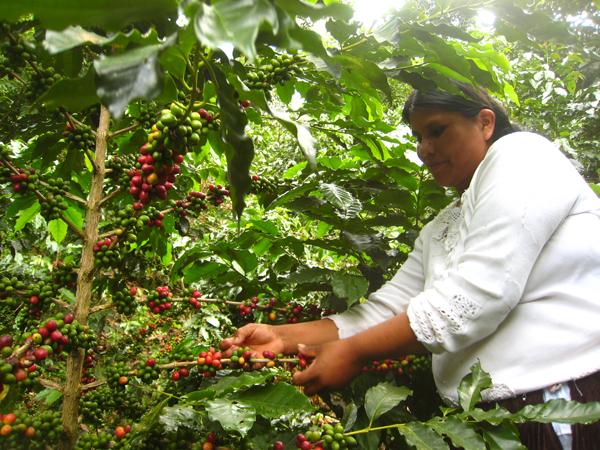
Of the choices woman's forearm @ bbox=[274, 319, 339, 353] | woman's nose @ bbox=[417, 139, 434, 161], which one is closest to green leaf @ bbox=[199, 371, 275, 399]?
woman's forearm @ bbox=[274, 319, 339, 353]

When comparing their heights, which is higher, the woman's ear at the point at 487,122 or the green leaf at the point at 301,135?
the green leaf at the point at 301,135

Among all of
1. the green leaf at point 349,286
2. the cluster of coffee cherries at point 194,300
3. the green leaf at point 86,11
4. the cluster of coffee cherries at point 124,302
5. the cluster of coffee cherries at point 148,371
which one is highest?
the green leaf at point 86,11

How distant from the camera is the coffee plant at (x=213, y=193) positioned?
0.69 metres

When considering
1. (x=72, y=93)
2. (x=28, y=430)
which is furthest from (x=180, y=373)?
(x=72, y=93)

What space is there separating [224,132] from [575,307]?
1.02 meters

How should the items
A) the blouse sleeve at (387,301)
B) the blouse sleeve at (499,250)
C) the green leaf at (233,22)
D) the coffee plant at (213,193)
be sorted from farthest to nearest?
the blouse sleeve at (387,301)
the blouse sleeve at (499,250)
the coffee plant at (213,193)
the green leaf at (233,22)

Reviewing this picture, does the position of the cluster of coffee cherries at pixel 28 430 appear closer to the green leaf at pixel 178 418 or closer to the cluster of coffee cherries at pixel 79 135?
the green leaf at pixel 178 418

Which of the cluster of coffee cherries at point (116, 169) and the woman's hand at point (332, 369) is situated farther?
the cluster of coffee cherries at point (116, 169)

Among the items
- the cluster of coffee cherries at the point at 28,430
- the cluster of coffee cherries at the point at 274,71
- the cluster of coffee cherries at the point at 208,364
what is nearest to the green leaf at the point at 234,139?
the cluster of coffee cherries at the point at 274,71

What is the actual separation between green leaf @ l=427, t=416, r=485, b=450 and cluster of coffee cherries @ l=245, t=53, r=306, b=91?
981 millimetres

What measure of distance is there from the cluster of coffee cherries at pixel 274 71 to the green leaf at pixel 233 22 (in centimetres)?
75

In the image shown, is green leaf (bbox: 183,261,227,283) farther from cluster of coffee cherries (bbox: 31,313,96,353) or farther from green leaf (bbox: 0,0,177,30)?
green leaf (bbox: 0,0,177,30)

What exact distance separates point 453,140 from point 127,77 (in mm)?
1320

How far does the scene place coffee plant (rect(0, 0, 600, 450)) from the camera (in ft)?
2.28
